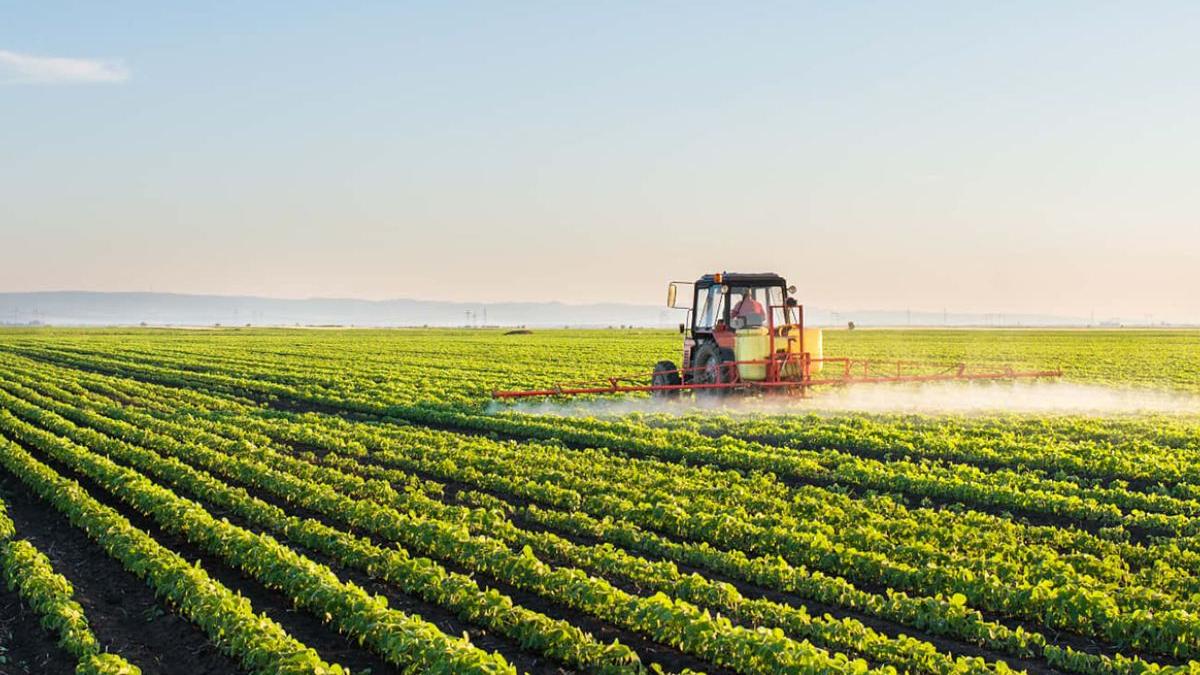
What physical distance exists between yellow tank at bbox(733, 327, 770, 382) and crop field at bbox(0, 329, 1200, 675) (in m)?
1.26

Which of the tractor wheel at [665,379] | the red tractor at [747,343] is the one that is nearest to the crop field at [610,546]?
the red tractor at [747,343]

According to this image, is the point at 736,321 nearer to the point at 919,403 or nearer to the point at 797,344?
the point at 797,344

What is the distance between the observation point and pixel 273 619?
8.66 metres

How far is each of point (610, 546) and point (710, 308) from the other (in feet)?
41.7

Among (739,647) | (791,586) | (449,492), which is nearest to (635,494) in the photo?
(449,492)

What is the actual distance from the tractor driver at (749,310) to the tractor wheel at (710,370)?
2.73 ft

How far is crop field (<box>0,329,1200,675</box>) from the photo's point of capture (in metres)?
7.67

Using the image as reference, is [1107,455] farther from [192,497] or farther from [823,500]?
[192,497]

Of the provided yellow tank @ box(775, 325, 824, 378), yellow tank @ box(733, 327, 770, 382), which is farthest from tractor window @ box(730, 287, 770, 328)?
yellow tank @ box(775, 325, 824, 378)

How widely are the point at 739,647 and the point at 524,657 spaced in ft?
5.33

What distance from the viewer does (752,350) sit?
21.2 metres

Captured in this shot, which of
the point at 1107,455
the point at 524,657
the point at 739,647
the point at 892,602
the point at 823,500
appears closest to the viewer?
the point at 739,647

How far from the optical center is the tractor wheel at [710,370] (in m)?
21.5

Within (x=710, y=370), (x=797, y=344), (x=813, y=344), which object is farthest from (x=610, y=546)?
(x=813, y=344)
